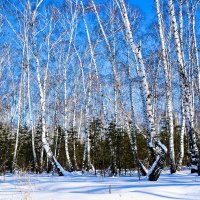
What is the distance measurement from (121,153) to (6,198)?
1196 centimetres

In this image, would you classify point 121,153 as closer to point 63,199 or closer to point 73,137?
point 73,137

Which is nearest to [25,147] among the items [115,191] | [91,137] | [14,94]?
[14,94]

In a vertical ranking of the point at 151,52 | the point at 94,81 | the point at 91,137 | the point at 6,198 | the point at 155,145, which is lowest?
the point at 6,198

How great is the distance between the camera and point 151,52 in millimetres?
20172

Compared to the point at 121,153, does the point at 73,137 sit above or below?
above

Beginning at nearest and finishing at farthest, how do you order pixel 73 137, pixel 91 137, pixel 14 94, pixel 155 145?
A: pixel 155 145 → pixel 91 137 → pixel 73 137 → pixel 14 94

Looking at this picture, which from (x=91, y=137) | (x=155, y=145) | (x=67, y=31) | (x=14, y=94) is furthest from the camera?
(x=14, y=94)

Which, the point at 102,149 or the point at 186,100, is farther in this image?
the point at 102,149

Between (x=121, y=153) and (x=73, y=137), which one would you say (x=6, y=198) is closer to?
(x=121, y=153)

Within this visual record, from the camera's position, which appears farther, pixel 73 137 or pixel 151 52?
pixel 73 137

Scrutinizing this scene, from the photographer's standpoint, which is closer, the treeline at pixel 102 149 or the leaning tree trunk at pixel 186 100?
the leaning tree trunk at pixel 186 100

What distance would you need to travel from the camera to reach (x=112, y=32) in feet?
Result: 57.7

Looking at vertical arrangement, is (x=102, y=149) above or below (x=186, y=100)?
below

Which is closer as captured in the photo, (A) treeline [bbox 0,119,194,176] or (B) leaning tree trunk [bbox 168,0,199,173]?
(B) leaning tree trunk [bbox 168,0,199,173]
